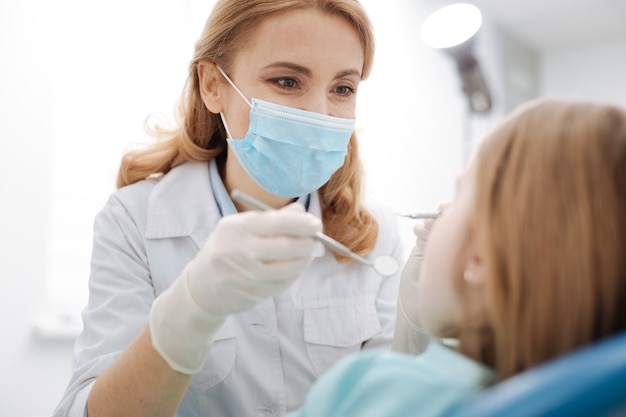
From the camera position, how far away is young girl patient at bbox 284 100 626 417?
0.70m

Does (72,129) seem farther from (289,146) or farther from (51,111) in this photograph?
(289,146)

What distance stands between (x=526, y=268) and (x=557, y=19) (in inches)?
183

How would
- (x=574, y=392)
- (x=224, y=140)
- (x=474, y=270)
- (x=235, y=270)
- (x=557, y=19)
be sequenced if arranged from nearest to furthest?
(x=574, y=392) → (x=474, y=270) → (x=235, y=270) → (x=224, y=140) → (x=557, y=19)

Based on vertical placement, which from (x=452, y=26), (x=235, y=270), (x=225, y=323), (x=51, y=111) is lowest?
(x=225, y=323)

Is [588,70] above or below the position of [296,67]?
below

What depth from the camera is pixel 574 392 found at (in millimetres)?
470

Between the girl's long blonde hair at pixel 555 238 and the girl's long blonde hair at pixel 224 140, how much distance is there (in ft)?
2.81

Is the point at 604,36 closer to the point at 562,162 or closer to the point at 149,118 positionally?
the point at 149,118

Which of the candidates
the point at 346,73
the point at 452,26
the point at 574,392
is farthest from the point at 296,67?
the point at 452,26

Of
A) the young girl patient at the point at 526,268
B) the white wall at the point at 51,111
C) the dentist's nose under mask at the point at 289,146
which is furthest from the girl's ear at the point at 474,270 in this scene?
the white wall at the point at 51,111

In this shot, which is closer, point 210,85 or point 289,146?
point 289,146

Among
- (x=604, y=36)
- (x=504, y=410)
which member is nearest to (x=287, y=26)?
(x=504, y=410)

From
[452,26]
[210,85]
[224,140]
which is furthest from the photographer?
[452,26]

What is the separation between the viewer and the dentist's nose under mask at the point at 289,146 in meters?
1.50
